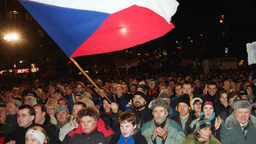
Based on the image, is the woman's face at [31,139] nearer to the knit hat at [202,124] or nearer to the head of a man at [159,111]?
the head of a man at [159,111]

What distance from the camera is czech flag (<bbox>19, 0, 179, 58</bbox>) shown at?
3.21 meters

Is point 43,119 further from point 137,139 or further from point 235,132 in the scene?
point 235,132

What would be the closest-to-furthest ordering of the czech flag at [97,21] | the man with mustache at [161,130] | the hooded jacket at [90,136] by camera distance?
1. the czech flag at [97,21]
2. the hooded jacket at [90,136]
3. the man with mustache at [161,130]

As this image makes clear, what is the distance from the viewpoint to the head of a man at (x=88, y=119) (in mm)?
3447

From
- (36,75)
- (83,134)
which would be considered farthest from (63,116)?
(36,75)

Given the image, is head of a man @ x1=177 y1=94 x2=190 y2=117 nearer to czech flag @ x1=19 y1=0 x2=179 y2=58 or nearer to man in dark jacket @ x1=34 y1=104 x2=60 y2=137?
czech flag @ x1=19 y1=0 x2=179 y2=58

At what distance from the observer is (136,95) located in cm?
508

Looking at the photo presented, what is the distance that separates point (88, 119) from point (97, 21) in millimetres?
1668

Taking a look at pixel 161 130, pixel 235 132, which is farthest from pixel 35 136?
pixel 235 132

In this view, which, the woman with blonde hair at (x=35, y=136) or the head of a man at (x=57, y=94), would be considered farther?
the head of a man at (x=57, y=94)

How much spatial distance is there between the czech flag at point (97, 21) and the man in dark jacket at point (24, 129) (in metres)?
1.46

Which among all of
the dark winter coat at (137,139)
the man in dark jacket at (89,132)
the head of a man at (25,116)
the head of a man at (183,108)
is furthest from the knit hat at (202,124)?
the head of a man at (25,116)

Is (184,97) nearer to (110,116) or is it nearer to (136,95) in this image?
(136,95)

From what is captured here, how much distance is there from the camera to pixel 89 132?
3.44 m
